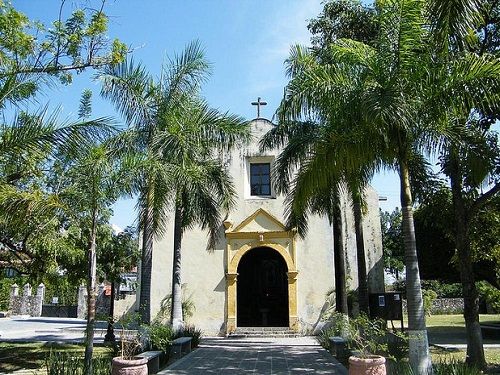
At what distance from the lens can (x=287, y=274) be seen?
20.2 meters

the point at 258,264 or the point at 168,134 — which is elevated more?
the point at 168,134

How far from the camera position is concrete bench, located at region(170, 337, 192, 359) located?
12500 millimetres

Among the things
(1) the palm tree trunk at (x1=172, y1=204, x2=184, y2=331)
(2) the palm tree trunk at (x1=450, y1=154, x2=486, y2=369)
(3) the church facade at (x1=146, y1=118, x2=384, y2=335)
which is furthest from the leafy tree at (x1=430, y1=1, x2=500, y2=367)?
(3) the church facade at (x1=146, y1=118, x2=384, y2=335)

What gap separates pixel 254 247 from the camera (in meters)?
20.7

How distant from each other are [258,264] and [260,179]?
3.89 metres

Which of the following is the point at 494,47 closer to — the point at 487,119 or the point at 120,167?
the point at 487,119

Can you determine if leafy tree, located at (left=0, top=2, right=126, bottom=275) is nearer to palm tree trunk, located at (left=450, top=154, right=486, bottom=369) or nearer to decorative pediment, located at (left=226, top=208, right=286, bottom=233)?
palm tree trunk, located at (left=450, top=154, right=486, bottom=369)

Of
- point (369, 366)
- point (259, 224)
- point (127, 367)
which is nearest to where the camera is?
point (369, 366)

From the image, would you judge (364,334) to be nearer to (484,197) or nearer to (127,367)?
(484,197)

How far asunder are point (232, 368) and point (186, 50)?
8908mm

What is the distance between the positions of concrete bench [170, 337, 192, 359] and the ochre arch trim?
660 centimetres

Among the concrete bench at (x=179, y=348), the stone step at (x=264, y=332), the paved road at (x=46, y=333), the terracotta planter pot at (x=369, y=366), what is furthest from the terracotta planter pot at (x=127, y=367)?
the stone step at (x=264, y=332)

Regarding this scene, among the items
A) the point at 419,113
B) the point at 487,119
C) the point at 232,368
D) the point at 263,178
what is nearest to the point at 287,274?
the point at 263,178

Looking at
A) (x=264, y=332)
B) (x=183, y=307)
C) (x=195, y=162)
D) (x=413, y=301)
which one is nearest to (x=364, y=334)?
(x=413, y=301)
